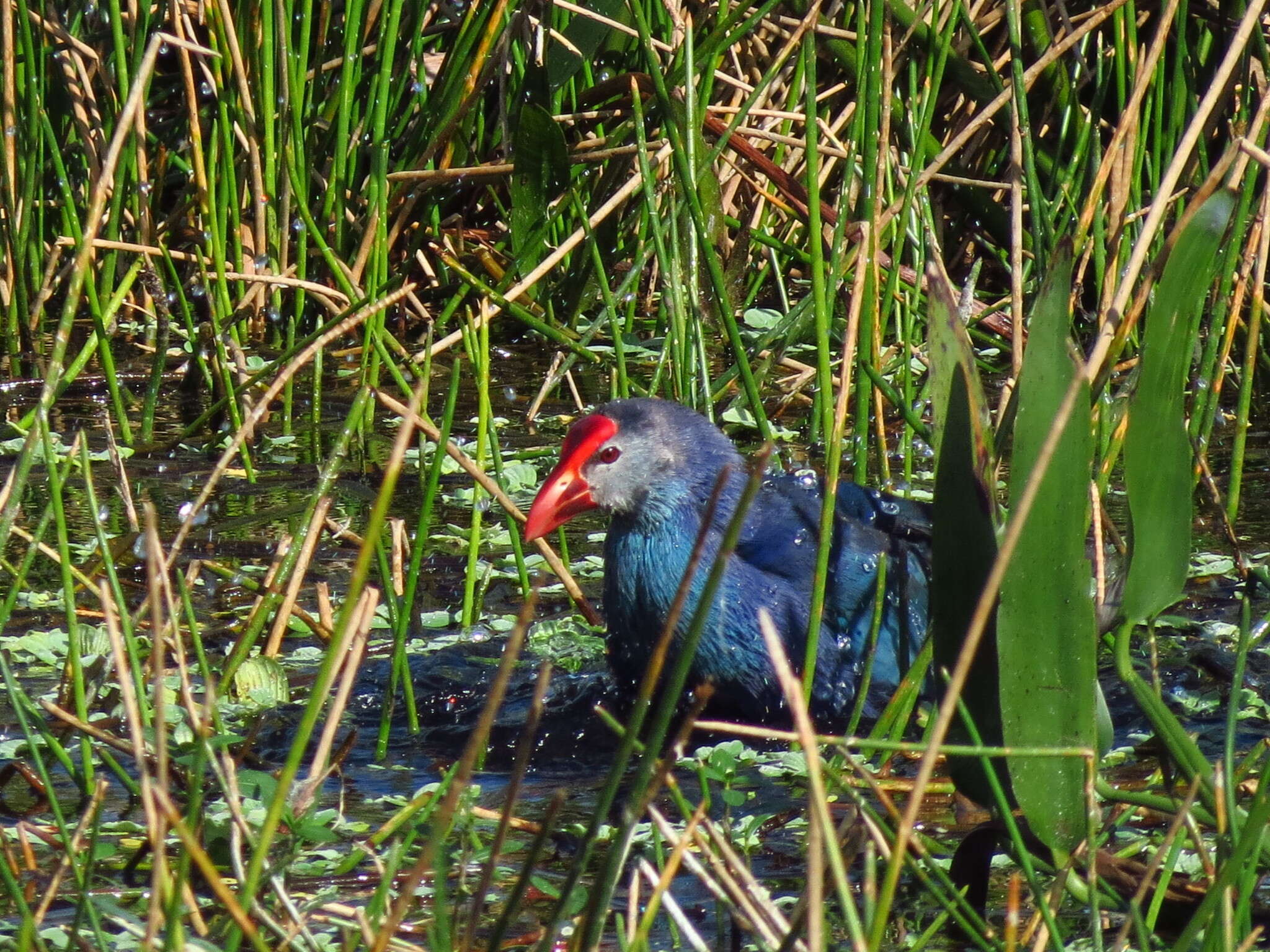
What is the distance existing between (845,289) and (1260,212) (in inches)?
35.2

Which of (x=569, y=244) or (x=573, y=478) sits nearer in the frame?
(x=573, y=478)

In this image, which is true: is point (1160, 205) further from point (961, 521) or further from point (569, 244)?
point (569, 244)

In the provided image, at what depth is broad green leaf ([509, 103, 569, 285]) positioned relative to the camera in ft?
10.9

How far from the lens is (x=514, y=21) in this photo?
3691 millimetres

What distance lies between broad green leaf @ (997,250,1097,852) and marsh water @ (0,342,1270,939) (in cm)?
55

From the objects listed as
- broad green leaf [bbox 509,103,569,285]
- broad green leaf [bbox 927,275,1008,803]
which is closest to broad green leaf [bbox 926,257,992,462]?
broad green leaf [bbox 927,275,1008,803]

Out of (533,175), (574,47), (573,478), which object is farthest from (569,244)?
(573,478)

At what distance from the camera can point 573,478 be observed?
2.56m

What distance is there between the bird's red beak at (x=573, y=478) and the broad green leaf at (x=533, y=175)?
0.91m

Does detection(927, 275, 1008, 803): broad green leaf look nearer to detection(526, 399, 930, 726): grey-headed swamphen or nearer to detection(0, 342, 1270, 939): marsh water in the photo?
detection(0, 342, 1270, 939): marsh water

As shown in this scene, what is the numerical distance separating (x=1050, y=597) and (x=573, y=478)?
4.16ft

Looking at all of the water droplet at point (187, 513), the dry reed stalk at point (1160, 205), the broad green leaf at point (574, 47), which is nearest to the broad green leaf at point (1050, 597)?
the dry reed stalk at point (1160, 205)

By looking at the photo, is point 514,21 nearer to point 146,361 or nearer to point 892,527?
point 146,361

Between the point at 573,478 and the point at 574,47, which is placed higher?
the point at 574,47
